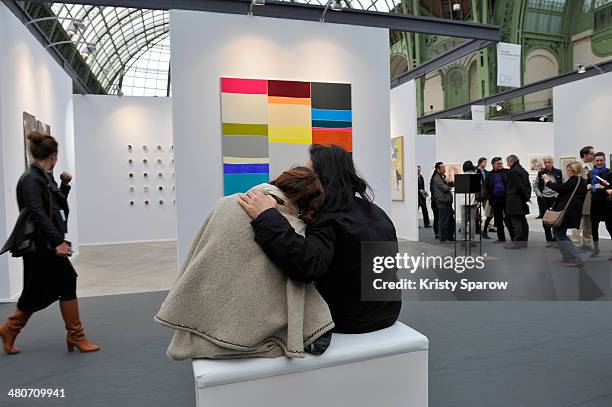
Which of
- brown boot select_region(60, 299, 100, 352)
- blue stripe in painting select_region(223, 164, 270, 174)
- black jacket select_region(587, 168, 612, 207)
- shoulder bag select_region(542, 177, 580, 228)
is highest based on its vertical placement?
blue stripe in painting select_region(223, 164, 270, 174)

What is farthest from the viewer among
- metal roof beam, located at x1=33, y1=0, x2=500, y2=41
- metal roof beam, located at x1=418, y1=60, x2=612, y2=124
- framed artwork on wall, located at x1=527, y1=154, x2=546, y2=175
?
framed artwork on wall, located at x1=527, y1=154, x2=546, y2=175

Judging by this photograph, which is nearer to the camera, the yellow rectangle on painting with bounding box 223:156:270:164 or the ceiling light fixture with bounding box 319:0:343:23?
the yellow rectangle on painting with bounding box 223:156:270:164

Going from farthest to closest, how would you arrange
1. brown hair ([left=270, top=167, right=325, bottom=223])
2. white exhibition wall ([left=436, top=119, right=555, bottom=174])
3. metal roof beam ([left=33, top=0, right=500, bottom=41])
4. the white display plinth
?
white exhibition wall ([left=436, top=119, right=555, bottom=174])
metal roof beam ([left=33, top=0, right=500, bottom=41])
brown hair ([left=270, top=167, right=325, bottom=223])
the white display plinth

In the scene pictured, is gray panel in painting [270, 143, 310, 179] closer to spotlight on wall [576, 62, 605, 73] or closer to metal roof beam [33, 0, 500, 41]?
metal roof beam [33, 0, 500, 41]

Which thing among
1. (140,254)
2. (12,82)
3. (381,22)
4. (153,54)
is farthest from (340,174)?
(153,54)

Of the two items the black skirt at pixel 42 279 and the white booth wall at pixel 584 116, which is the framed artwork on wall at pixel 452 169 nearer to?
the white booth wall at pixel 584 116

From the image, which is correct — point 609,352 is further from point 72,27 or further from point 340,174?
point 72,27

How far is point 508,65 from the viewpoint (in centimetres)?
1018

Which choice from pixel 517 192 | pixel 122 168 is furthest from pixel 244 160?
pixel 122 168

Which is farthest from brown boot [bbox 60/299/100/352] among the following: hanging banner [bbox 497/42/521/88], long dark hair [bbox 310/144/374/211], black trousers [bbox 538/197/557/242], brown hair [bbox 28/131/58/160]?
hanging banner [bbox 497/42/521/88]

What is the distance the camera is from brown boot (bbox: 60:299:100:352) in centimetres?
411

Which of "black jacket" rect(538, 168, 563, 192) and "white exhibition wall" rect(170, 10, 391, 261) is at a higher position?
"white exhibition wall" rect(170, 10, 391, 261)

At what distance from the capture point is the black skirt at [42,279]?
4.01 m

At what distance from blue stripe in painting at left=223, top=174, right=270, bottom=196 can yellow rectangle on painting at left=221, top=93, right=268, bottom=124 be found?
789 millimetres
